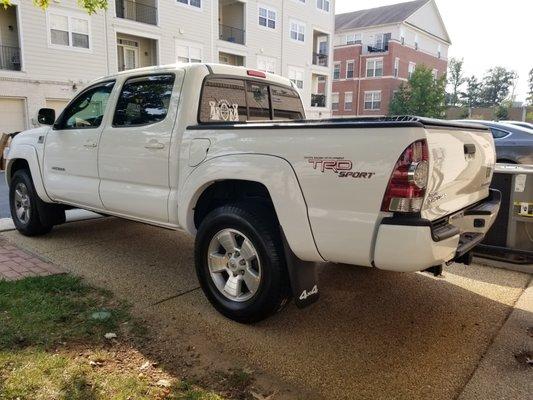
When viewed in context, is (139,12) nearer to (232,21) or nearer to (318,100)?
(232,21)

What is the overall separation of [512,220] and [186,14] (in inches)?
913

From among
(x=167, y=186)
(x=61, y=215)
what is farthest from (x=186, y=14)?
(x=167, y=186)

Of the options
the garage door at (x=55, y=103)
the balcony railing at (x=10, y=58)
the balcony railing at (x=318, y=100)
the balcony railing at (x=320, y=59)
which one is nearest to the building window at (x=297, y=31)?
the balcony railing at (x=320, y=59)

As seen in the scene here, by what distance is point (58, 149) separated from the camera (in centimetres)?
548

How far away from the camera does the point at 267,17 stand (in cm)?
2958

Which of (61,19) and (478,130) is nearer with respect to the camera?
(478,130)

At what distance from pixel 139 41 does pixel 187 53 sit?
8.39 feet

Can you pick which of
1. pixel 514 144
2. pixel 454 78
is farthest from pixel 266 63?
pixel 454 78

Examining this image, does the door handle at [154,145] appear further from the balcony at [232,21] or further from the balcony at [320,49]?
the balcony at [320,49]

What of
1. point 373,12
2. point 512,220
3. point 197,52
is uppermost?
point 373,12

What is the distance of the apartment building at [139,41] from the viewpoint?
62.5 ft

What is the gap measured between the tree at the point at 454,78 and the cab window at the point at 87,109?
8842 centimetres

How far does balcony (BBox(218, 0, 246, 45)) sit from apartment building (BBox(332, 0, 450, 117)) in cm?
1960

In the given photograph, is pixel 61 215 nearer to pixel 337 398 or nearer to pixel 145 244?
pixel 145 244
